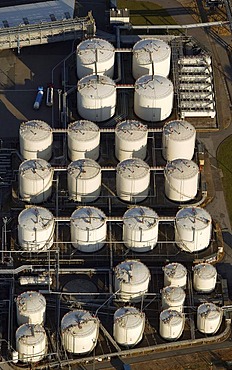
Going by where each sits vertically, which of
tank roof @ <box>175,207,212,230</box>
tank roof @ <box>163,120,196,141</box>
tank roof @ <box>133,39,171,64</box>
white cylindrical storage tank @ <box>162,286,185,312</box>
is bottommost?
white cylindrical storage tank @ <box>162,286,185,312</box>

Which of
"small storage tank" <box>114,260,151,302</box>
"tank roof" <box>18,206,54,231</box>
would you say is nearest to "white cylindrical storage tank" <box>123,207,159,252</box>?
"small storage tank" <box>114,260,151,302</box>

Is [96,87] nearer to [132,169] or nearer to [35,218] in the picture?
[132,169]

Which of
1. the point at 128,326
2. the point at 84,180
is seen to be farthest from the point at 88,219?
the point at 128,326

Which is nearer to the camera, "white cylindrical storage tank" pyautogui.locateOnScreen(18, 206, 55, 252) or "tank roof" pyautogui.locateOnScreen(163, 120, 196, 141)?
"white cylindrical storage tank" pyautogui.locateOnScreen(18, 206, 55, 252)

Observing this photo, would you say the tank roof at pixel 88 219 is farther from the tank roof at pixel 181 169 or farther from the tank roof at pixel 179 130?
the tank roof at pixel 179 130

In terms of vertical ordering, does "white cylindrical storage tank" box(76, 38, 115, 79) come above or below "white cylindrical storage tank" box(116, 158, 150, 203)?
above

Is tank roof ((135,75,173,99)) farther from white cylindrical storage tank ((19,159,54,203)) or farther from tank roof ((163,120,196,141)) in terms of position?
white cylindrical storage tank ((19,159,54,203))

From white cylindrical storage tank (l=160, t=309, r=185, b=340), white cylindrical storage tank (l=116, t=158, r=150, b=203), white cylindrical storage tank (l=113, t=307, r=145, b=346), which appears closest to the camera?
white cylindrical storage tank (l=113, t=307, r=145, b=346)
